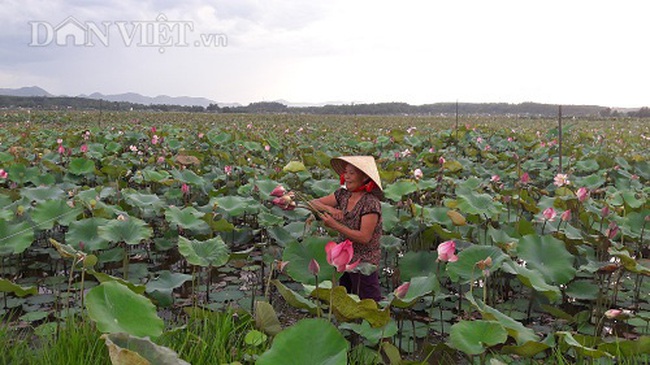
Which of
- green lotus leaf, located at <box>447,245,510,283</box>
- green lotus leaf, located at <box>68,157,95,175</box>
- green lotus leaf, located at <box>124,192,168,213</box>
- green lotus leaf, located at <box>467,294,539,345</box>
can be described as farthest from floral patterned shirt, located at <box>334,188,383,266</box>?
green lotus leaf, located at <box>68,157,95,175</box>

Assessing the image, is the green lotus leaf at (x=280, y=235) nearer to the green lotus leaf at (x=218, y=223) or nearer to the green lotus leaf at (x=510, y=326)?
the green lotus leaf at (x=218, y=223)

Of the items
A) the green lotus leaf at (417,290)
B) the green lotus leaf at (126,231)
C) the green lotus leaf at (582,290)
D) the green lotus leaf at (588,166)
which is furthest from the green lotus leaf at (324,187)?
the green lotus leaf at (588,166)

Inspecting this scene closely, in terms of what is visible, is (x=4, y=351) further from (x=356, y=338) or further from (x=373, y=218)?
(x=373, y=218)

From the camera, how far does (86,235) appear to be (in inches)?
104

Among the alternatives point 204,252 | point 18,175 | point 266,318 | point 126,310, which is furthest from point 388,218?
point 18,175

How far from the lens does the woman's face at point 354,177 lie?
2.41 metres

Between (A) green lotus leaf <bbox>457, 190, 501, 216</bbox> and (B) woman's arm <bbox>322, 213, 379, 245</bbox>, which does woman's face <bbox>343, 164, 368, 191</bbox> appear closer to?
(B) woman's arm <bbox>322, 213, 379, 245</bbox>

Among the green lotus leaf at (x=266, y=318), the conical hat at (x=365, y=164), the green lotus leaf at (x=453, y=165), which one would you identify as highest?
the conical hat at (x=365, y=164)

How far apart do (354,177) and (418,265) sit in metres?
0.58

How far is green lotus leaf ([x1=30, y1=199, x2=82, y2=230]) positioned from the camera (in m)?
2.87

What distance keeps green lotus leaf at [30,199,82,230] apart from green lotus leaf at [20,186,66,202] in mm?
583

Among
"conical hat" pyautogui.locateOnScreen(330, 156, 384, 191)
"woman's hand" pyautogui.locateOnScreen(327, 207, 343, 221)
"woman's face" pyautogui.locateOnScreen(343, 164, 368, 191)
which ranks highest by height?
"conical hat" pyautogui.locateOnScreen(330, 156, 384, 191)

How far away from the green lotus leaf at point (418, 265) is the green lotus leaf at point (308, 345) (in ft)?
4.43

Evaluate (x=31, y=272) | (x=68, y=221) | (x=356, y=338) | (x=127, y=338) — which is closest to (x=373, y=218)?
(x=356, y=338)
